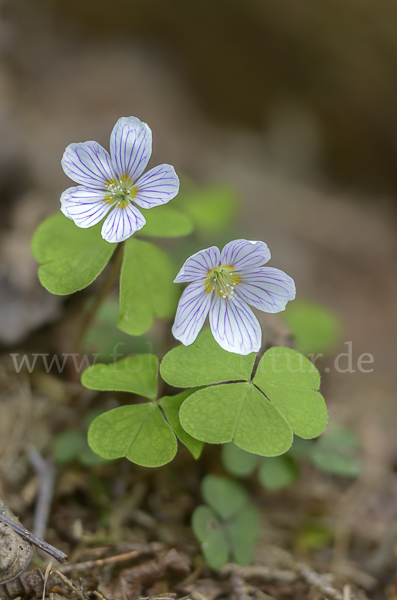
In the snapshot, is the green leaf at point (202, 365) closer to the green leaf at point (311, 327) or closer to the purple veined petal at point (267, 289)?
the purple veined petal at point (267, 289)

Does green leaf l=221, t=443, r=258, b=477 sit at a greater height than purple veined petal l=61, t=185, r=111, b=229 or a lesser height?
lesser

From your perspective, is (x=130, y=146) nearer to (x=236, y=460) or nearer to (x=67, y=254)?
(x=67, y=254)

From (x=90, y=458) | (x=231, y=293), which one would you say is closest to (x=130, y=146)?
(x=231, y=293)

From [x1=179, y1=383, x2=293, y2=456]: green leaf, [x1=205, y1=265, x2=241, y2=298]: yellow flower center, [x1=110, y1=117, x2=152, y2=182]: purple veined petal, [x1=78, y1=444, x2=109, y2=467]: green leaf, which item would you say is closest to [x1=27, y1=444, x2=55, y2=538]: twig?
[x1=78, y1=444, x2=109, y2=467]: green leaf

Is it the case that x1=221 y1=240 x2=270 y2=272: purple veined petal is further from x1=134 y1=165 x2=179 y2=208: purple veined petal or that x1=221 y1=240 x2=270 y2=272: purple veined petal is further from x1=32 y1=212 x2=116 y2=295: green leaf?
x1=32 y1=212 x2=116 y2=295: green leaf

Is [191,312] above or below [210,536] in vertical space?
above

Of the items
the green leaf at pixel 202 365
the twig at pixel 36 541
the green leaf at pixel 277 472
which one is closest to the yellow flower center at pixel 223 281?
the green leaf at pixel 202 365

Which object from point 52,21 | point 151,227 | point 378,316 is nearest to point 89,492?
point 151,227
